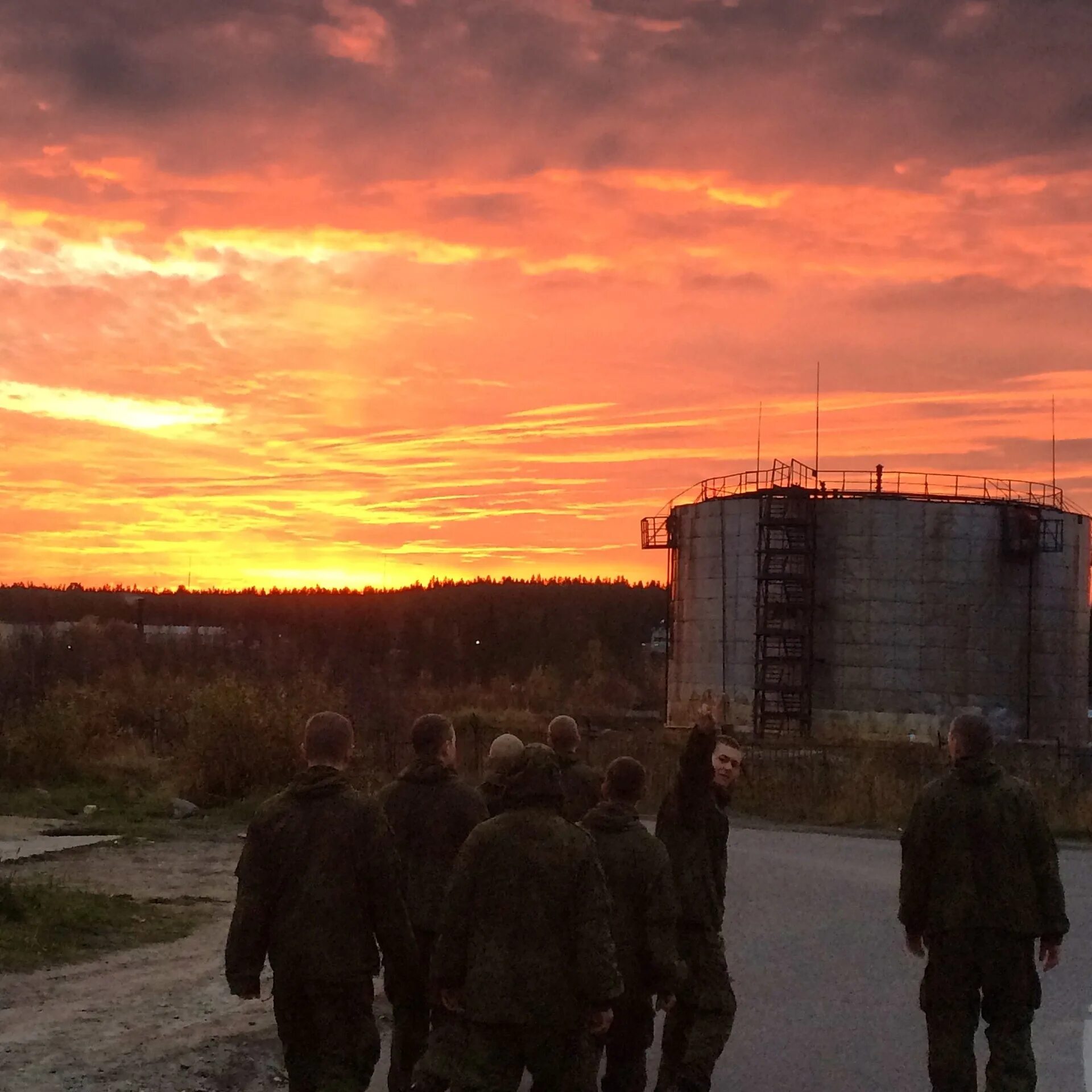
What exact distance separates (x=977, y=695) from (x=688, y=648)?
9.86m

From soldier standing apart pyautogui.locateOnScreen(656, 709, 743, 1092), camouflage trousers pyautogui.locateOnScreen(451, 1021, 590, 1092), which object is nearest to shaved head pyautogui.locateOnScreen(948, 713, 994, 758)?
soldier standing apart pyautogui.locateOnScreen(656, 709, 743, 1092)

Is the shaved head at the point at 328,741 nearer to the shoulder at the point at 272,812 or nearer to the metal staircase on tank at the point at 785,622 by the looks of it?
the shoulder at the point at 272,812

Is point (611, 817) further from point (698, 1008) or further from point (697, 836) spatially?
point (698, 1008)

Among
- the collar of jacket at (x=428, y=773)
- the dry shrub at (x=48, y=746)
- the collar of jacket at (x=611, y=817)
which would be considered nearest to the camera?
the collar of jacket at (x=611, y=817)

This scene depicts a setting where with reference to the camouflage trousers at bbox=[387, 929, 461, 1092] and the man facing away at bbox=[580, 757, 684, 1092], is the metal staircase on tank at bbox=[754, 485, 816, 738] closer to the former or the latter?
the camouflage trousers at bbox=[387, 929, 461, 1092]

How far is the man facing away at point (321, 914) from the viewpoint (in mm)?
6402

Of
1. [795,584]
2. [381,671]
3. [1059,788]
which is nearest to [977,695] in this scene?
[795,584]

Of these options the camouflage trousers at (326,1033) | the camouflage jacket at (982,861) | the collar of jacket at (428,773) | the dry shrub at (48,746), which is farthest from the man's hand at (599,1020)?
the dry shrub at (48,746)

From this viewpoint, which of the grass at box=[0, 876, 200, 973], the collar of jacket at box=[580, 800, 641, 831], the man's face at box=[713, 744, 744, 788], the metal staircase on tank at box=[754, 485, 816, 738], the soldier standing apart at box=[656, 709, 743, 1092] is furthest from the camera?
the metal staircase on tank at box=[754, 485, 816, 738]

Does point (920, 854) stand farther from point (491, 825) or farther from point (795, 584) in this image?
point (795, 584)

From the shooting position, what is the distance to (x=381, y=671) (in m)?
121

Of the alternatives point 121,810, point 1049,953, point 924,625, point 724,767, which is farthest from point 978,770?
point 924,625

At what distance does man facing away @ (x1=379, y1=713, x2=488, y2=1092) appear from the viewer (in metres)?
7.56

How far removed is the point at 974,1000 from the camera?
7.42 metres
